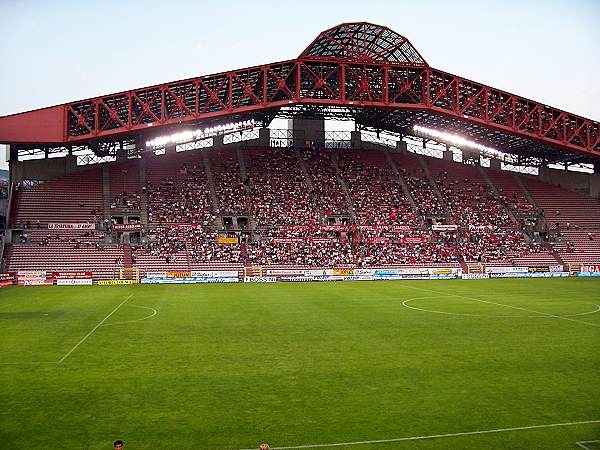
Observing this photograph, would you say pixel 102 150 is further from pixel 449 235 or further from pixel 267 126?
pixel 449 235

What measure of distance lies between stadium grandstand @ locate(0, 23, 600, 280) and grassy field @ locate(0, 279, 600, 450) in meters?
26.4

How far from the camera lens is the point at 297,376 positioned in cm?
1614

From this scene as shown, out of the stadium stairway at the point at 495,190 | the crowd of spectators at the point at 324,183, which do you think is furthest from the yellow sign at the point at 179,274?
the stadium stairway at the point at 495,190

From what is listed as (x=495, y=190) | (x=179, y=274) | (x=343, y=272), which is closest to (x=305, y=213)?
(x=343, y=272)

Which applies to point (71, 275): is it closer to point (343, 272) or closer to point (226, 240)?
point (226, 240)

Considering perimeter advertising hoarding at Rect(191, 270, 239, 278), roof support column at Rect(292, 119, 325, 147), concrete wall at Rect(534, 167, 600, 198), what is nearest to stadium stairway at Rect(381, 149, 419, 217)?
roof support column at Rect(292, 119, 325, 147)

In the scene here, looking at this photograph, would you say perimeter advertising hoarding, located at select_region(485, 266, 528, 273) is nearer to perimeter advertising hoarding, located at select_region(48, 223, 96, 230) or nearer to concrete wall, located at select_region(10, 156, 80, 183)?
perimeter advertising hoarding, located at select_region(48, 223, 96, 230)

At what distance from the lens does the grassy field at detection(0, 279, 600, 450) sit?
11688mm

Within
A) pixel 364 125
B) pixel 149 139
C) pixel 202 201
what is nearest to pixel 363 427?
pixel 202 201

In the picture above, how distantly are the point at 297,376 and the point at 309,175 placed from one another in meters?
55.6

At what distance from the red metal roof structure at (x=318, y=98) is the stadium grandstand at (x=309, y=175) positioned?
198 mm

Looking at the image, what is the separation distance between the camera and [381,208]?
67000mm

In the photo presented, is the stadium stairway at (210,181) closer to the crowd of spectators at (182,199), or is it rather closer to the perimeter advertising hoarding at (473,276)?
the crowd of spectators at (182,199)

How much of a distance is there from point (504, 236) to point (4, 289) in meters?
54.8
